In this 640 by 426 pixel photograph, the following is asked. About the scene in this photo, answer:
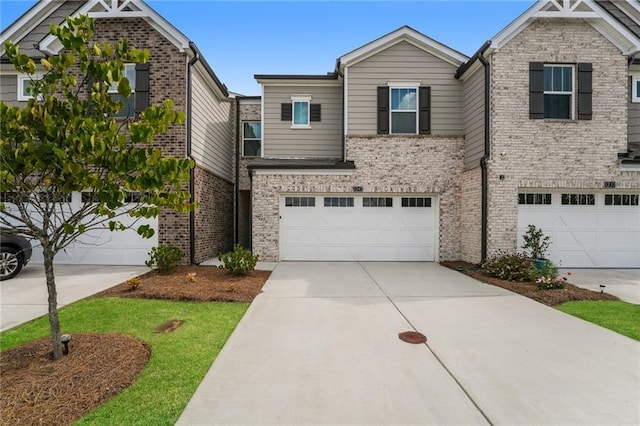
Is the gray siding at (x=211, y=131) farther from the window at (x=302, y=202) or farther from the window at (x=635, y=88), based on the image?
the window at (x=635, y=88)

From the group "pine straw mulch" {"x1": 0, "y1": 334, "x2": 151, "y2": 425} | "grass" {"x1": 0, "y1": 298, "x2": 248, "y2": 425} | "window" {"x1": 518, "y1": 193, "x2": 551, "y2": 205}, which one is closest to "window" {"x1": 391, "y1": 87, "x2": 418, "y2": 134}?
"window" {"x1": 518, "y1": 193, "x2": 551, "y2": 205}

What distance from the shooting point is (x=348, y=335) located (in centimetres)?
425

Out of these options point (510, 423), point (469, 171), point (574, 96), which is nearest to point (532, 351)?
point (510, 423)

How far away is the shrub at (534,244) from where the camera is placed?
8.64 m

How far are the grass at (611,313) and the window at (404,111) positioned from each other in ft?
22.4

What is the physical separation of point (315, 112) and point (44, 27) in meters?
11.4

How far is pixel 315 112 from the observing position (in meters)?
12.1

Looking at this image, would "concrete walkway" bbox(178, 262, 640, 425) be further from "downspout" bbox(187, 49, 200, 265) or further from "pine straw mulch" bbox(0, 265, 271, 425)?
"downspout" bbox(187, 49, 200, 265)

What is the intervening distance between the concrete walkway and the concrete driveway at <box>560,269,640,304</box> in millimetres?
2572

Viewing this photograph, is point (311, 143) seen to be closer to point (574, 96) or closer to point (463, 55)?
point (463, 55)

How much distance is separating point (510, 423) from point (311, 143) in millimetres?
10683

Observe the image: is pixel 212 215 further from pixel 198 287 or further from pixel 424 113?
pixel 424 113

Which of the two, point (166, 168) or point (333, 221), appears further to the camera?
point (333, 221)

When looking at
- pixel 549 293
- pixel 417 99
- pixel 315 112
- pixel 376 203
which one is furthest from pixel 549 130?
pixel 315 112
